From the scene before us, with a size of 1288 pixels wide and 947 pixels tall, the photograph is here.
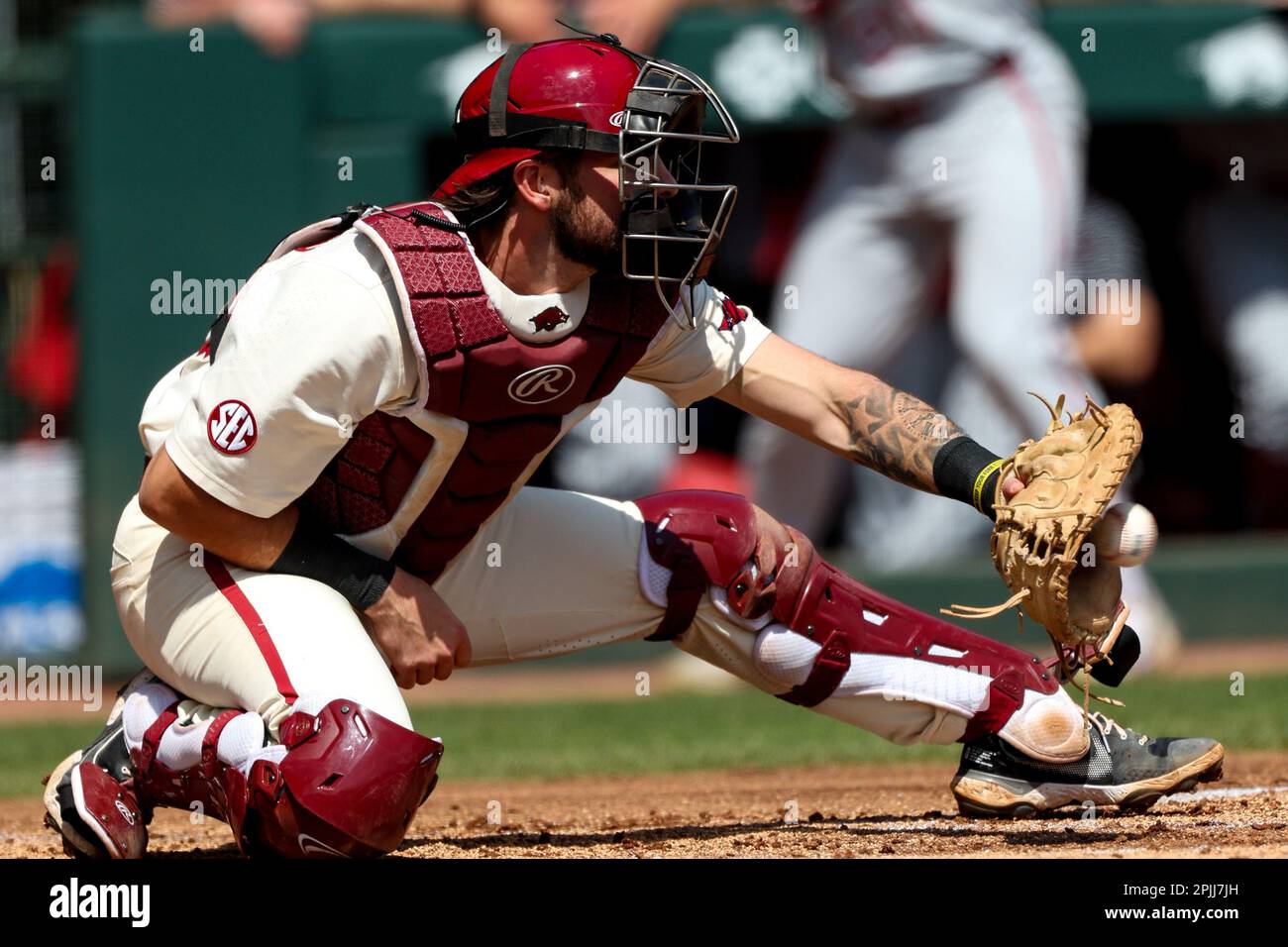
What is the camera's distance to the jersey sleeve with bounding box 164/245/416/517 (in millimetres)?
3195

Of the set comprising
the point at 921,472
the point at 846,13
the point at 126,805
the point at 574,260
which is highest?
the point at 846,13

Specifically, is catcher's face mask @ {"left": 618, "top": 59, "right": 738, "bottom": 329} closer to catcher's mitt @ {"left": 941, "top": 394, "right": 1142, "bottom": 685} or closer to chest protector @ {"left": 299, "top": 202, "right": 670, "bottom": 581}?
chest protector @ {"left": 299, "top": 202, "right": 670, "bottom": 581}

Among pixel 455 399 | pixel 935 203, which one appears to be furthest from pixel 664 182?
pixel 935 203

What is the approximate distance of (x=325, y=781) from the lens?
312 cm

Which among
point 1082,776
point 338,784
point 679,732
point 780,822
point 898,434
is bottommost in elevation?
A: point 679,732

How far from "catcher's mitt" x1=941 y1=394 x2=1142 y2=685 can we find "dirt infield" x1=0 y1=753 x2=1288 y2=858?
432 mm

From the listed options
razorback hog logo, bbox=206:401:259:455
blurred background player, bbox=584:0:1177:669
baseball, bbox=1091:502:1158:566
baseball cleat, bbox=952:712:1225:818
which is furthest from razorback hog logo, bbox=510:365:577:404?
blurred background player, bbox=584:0:1177:669

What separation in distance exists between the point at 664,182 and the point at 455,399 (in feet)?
1.90

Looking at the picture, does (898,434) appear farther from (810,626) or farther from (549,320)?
(549,320)

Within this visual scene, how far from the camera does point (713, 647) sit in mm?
3928

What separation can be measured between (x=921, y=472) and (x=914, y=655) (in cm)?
46

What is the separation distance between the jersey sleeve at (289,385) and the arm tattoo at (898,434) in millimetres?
994
